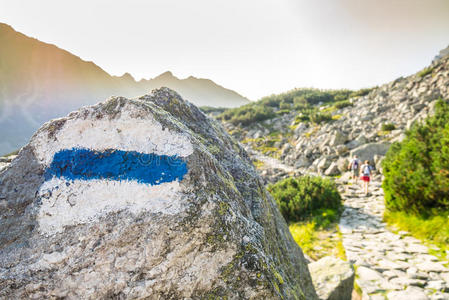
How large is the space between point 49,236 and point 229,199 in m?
1.10

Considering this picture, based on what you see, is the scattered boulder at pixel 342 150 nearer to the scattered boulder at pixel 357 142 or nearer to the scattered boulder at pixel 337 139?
the scattered boulder at pixel 357 142

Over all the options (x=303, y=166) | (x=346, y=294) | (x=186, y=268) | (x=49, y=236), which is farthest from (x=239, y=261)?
(x=303, y=166)

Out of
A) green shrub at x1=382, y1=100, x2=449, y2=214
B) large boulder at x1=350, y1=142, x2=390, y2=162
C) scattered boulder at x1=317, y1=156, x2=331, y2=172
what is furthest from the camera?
scattered boulder at x1=317, y1=156, x2=331, y2=172

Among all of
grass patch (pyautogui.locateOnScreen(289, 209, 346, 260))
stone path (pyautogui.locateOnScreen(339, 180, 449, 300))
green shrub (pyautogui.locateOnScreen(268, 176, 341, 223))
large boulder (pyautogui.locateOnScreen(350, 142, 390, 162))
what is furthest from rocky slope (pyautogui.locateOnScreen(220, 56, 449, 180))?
stone path (pyautogui.locateOnScreen(339, 180, 449, 300))

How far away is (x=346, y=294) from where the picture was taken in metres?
4.02

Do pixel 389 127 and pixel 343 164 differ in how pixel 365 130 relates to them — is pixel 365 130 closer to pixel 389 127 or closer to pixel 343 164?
pixel 389 127

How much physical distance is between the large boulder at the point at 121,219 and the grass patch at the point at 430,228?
18.2ft

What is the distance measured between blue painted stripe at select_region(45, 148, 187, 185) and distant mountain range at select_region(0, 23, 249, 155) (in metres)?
19.4

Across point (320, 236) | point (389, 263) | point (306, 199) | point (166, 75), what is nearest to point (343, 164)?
point (306, 199)

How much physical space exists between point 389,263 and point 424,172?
245 cm

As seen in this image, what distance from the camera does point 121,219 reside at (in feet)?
4.67

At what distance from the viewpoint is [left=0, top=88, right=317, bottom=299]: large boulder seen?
137 cm

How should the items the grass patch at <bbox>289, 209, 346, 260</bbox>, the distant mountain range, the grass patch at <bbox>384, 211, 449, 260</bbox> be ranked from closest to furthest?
the grass patch at <bbox>384, 211, 449, 260</bbox> → the grass patch at <bbox>289, 209, 346, 260</bbox> → the distant mountain range

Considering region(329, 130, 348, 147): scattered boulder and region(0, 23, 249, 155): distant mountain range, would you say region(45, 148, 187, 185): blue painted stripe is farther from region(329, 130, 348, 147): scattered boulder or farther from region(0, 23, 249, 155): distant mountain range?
region(0, 23, 249, 155): distant mountain range
